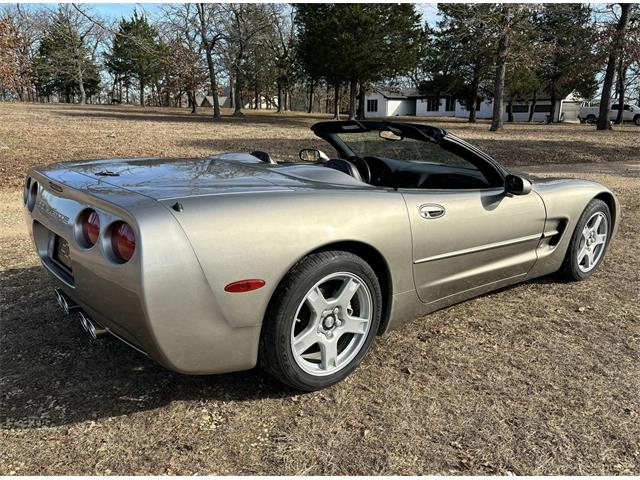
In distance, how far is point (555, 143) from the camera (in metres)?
18.1

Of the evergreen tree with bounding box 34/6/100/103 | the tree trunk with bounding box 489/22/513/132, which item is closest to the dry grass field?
the tree trunk with bounding box 489/22/513/132

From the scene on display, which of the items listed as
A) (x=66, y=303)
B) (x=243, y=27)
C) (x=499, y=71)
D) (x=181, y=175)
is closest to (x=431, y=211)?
(x=181, y=175)

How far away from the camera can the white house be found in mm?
55031

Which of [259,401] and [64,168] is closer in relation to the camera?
[259,401]

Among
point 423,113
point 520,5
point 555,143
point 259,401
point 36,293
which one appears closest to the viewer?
point 259,401

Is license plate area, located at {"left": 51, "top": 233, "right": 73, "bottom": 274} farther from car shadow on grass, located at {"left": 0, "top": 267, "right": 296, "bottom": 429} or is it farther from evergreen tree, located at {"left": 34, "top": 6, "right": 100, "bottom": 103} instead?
evergreen tree, located at {"left": 34, "top": 6, "right": 100, "bottom": 103}

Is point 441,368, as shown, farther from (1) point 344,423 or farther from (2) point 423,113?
(2) point 423,113

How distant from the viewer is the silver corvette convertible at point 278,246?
207 centimetres

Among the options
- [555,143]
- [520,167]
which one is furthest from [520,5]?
[520,167]

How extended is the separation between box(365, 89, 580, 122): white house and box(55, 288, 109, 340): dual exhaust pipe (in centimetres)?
4972

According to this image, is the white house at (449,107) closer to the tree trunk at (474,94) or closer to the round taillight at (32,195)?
the tree trunk at (474,94)

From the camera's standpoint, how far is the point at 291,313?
7.66 feet

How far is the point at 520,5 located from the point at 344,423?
80.0ft

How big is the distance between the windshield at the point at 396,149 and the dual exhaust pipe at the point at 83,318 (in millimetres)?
2050
